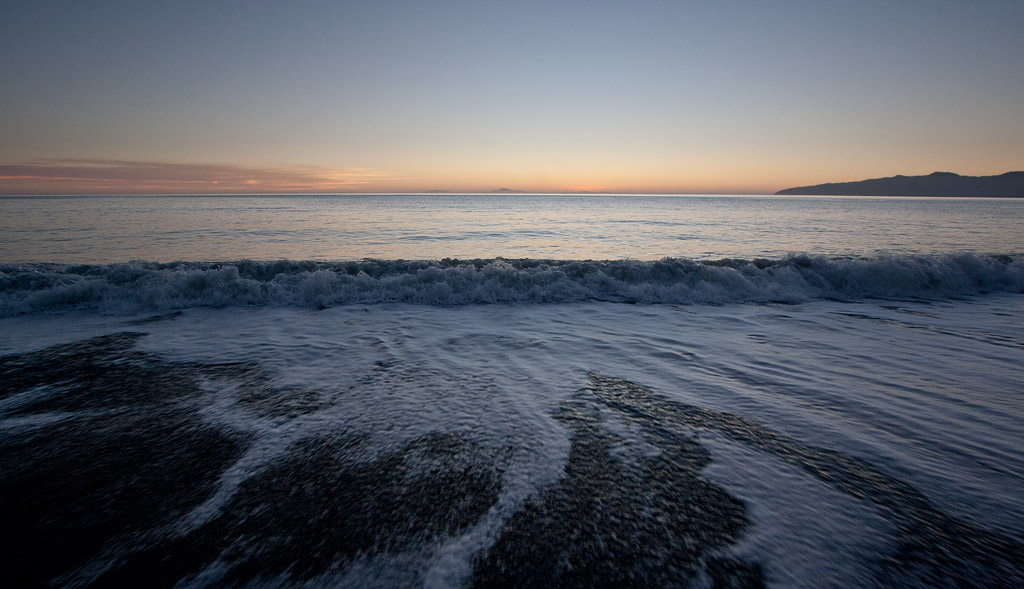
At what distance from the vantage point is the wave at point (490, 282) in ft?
25.9

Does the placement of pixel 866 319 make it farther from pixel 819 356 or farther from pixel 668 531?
pixel 668 531

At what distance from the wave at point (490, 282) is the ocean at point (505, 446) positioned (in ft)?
1.24

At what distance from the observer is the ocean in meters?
2.04

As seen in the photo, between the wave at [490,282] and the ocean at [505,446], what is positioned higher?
the wave at [490,282]

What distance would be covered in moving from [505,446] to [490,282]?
6.09 m

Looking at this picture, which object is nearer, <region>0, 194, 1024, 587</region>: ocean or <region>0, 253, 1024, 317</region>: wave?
<region>0, 194, 1024, 587</region>: ocean

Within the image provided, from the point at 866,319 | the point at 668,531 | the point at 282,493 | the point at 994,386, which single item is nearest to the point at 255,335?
the point at 282,493

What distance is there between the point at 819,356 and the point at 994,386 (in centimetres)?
145

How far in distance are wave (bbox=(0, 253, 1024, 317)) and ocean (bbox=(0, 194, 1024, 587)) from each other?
38 centimetres

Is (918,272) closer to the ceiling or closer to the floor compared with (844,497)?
closer to the ceiling

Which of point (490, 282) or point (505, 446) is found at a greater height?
point (490, 282)

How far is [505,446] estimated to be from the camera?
3061 mm

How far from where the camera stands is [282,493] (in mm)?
2523

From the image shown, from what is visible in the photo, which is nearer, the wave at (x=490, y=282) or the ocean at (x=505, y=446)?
the ocean at (x=505, y=446)
